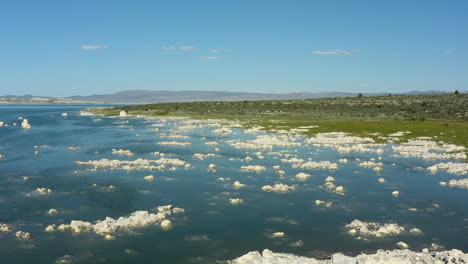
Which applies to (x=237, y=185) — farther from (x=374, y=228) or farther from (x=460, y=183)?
(x=460, y=183)

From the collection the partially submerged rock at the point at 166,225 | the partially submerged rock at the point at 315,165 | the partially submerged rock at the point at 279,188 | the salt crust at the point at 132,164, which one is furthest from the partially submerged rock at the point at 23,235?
the partially submerged rock at the point at 315,165

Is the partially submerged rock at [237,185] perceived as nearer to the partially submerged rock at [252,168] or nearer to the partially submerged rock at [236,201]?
the partially submerged rock at [236,201]

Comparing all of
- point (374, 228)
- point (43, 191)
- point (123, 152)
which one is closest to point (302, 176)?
point (374, 228)

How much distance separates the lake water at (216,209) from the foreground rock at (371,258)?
96cm

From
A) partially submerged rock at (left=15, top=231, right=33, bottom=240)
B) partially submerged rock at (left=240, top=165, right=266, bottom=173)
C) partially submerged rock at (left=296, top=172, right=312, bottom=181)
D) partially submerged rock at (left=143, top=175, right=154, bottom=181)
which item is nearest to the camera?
partially submerged rock at (left=15, top=231, right=33, bottom=240)

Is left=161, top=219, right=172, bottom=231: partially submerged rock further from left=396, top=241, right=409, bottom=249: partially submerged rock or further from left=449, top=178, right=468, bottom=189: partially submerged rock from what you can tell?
left=449, top=178, right=468, bottom=189: partially submerged rock

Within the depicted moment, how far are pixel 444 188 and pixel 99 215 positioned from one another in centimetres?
2022

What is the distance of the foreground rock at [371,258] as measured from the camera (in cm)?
1197

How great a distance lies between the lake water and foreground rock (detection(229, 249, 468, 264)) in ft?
3.14

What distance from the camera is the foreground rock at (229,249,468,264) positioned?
39.3ft

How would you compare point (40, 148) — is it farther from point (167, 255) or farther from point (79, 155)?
point (167, 255)

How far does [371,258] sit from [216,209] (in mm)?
8130

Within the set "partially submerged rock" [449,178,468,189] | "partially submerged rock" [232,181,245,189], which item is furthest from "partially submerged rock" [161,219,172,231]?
"partially submerged rock" [449,178,468,189]

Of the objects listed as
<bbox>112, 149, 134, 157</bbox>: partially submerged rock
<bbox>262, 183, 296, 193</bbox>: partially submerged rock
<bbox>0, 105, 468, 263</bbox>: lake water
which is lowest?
<bbox>0, 105, 468, 263</bbox>: lake water
